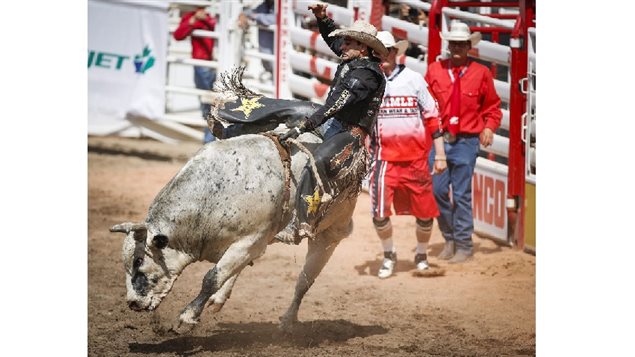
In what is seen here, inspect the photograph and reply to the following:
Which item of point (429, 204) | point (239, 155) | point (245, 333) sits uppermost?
point (239, 155)

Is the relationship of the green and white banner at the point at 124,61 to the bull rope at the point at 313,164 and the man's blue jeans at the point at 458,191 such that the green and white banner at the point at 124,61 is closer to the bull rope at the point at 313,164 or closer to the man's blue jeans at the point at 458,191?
the man's blue jeans at the point at 458,191

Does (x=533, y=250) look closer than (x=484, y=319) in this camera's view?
No

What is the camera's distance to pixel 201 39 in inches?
455

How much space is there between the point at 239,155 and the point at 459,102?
1940 millimetres

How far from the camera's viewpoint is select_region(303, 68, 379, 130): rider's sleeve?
627 centimetres

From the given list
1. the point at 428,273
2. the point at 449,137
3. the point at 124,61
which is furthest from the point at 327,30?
the point at 124,61

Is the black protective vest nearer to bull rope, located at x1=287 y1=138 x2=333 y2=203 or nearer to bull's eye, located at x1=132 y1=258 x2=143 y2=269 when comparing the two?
bull rope, located at x1=287 y1=138 x2=333 y2=203

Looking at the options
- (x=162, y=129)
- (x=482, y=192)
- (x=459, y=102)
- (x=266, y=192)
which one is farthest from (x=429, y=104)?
(x=162, y=129)

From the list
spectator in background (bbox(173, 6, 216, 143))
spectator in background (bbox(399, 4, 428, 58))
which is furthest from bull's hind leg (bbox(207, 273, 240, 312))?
spectator in background (bbox(173, 6, 216, 143))

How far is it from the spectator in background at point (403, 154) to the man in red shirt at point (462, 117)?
148 mm

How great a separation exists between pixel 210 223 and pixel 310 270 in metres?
0.90

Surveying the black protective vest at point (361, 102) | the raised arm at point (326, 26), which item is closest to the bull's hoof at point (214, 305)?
the black protective vest at point (361, 102)

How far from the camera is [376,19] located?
8.34 m

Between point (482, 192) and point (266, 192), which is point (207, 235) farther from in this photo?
point (482, 192)
